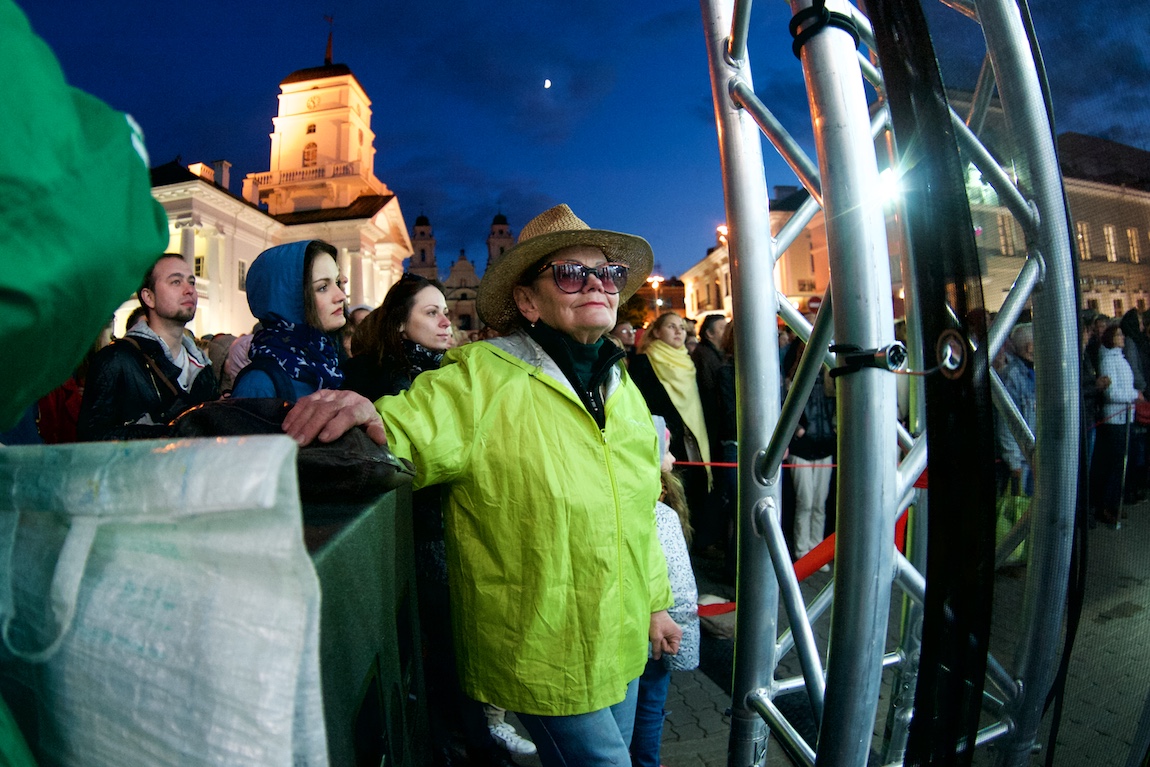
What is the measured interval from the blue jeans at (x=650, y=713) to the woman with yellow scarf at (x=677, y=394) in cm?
294

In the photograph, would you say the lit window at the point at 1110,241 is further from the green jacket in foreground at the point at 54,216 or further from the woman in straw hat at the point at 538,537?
the green jacket in foreground at the point at 54,216

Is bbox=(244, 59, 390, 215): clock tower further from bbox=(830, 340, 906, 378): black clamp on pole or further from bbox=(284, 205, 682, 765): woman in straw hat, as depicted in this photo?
bbox=(830, 340, 906, 378): black clamp on pole

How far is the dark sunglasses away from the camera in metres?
2.18

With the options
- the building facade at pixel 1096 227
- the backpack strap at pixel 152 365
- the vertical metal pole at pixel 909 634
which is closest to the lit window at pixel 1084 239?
the building facade at pixel 1096 227

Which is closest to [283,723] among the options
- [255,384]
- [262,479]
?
[262,479]

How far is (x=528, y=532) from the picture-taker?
1.82m

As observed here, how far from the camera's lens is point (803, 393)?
1.63m

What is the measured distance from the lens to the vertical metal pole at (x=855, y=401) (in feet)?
4.26

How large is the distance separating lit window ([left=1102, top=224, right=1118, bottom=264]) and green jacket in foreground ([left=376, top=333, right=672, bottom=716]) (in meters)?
1.30

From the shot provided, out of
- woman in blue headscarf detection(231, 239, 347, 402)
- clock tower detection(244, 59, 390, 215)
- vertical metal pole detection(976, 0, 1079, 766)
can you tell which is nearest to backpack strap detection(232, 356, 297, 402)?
woman in blue headscarf detection(231, 239, 347, 402)

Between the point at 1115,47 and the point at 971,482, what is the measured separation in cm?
87

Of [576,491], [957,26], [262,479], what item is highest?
[957,26]

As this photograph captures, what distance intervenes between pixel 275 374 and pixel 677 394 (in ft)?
11.8

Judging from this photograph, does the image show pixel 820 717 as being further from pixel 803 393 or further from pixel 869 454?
pixel 803 393
